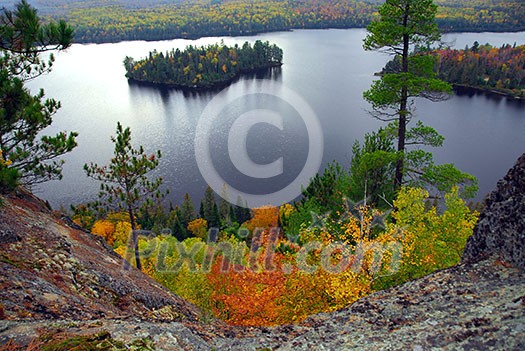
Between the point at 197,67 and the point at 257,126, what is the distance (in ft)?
195

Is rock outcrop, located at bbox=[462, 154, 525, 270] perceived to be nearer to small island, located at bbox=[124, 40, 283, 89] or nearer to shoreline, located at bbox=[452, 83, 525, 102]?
shoreline, located at bbox=[452, 83, 525, 102]

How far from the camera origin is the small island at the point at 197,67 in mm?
126256

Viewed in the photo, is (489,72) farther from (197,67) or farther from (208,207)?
(208,207)

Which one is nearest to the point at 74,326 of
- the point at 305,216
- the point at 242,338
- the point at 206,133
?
the point at 242,338

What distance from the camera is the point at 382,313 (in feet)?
26.0

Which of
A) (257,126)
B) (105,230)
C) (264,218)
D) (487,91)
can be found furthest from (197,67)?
(264,218)

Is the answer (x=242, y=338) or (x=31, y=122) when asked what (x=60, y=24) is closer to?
(x=31, y=122)

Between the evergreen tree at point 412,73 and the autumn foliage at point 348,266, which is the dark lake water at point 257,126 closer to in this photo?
the autumn foliage at point 348,266

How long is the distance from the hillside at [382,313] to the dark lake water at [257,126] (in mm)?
45263

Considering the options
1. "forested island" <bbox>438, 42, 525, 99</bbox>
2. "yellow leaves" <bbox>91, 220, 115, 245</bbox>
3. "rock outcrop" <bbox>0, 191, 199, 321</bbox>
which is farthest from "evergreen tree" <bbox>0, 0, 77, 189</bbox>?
"forested island" <bbox>438, 42, 525, 99</bbox>

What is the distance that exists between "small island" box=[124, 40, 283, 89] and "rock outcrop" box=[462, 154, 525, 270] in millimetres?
119458

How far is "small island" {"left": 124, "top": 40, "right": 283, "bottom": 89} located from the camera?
126256 millimetres

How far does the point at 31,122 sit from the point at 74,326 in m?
9.21

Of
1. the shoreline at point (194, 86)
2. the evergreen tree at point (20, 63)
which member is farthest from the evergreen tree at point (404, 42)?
the shoreline at point (194, 86)
